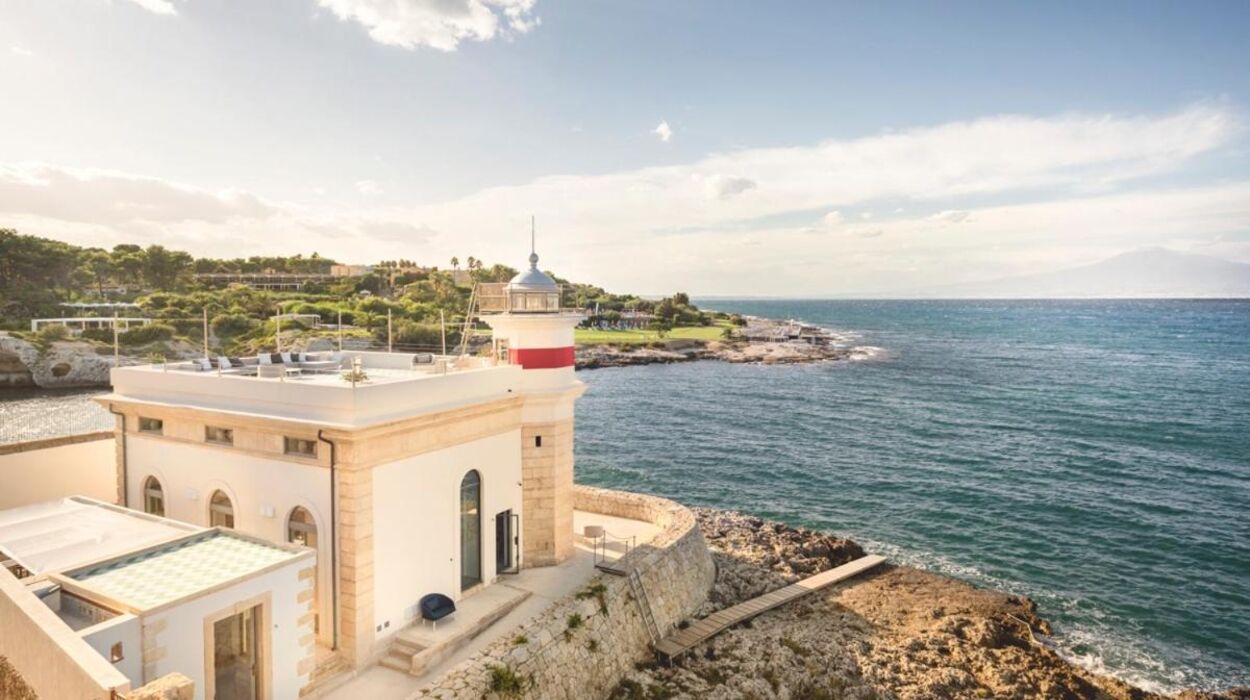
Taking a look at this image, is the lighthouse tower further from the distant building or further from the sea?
the distant building

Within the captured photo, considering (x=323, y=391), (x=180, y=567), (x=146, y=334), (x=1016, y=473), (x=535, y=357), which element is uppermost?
(x=535, y=357)

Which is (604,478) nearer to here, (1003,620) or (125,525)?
(1003,620)

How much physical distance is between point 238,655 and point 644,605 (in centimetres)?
944

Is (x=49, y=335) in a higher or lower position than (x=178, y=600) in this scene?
higher

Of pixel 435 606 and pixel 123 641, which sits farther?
pixel 435 606

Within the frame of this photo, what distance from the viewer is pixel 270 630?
11.6 m

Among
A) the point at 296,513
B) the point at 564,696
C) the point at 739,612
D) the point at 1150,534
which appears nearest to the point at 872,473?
the point at 1150,534

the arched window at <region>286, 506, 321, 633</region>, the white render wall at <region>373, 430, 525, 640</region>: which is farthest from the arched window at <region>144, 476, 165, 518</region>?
the white render wall at <region>373, 430, 525, 640</region>

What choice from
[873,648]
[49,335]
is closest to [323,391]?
[873,648]

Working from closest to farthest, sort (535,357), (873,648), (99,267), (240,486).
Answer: (240,486) → (535,357) → (873,648) → (99,267)

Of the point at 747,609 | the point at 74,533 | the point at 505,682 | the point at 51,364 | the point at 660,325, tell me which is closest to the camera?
the point at 505,682

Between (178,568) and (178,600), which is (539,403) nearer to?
(178,568)

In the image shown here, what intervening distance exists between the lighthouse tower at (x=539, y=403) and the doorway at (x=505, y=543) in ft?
1.51

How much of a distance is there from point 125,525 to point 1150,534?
36.8m
